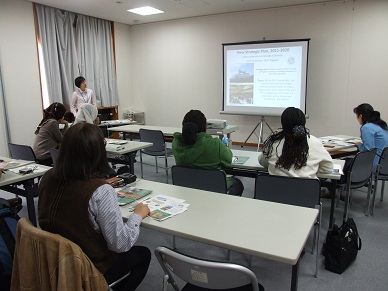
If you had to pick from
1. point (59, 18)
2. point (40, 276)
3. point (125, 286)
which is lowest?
point (125, 286)

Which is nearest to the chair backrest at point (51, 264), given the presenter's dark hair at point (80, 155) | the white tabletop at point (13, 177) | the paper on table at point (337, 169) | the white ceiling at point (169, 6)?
the presenter's dark hair at point (80, 155)

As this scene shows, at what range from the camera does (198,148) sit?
248cm

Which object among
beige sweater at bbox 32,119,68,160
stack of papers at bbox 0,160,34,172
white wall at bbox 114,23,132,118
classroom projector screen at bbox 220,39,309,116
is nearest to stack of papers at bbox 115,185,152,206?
stack of papers at bbox 0,160,34,172

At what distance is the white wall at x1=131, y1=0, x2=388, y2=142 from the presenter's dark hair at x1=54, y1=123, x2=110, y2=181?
5510 mm

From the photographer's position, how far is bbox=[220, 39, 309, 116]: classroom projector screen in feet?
19.2

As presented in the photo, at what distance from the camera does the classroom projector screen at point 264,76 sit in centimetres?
584

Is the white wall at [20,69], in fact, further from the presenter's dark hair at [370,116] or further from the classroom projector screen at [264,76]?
the presenter's dark hair at [370,116]

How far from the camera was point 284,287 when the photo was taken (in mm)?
2150

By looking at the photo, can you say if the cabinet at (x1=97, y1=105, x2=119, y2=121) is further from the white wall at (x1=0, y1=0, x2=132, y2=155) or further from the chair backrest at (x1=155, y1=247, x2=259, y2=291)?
the chair backrest at (x1=155, y1=247, x2=259, y2=291)

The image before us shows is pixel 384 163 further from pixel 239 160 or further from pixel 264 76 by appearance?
pixel 264 76

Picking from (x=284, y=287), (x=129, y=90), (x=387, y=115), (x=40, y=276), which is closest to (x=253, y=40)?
(x=387, y=115)

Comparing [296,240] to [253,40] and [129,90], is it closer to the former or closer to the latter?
[253,40]

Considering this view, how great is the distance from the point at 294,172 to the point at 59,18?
228 inches

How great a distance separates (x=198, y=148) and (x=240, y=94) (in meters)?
4.30
